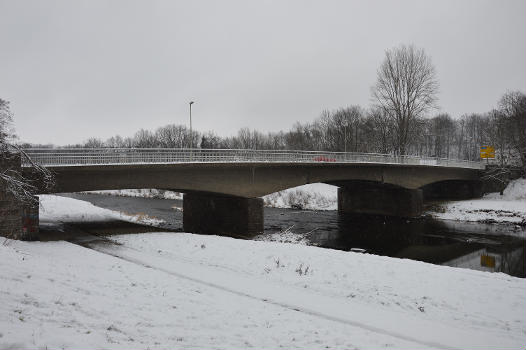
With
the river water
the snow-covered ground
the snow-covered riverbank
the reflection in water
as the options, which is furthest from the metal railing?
the snow-covered riverbank

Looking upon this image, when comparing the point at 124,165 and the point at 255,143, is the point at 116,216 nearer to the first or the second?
the point at 124,165

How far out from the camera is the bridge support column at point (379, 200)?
3925cm

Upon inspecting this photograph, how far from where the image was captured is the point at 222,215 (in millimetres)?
28531

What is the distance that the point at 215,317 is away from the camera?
785 centimetres

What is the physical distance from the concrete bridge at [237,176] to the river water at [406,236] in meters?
2.56

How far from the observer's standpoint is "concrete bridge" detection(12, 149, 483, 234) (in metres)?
20.8

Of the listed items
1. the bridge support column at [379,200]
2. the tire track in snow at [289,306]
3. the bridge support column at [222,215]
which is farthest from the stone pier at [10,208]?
the bridge support column at [379,200]

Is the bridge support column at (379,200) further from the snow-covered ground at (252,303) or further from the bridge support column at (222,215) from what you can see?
the snow-covered ground at (252,303)

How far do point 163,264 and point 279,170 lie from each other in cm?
1736

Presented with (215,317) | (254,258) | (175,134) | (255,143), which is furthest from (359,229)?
(175,134)

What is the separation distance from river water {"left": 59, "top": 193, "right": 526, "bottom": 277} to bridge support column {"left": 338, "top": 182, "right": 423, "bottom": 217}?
231 centimetres

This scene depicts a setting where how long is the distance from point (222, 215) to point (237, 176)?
388cm

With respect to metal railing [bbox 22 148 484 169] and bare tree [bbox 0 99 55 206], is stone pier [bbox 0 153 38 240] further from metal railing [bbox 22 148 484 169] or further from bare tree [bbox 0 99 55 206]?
metal railing [bbox 22 148 484 169]

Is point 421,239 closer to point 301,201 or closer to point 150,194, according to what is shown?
point 301,201
